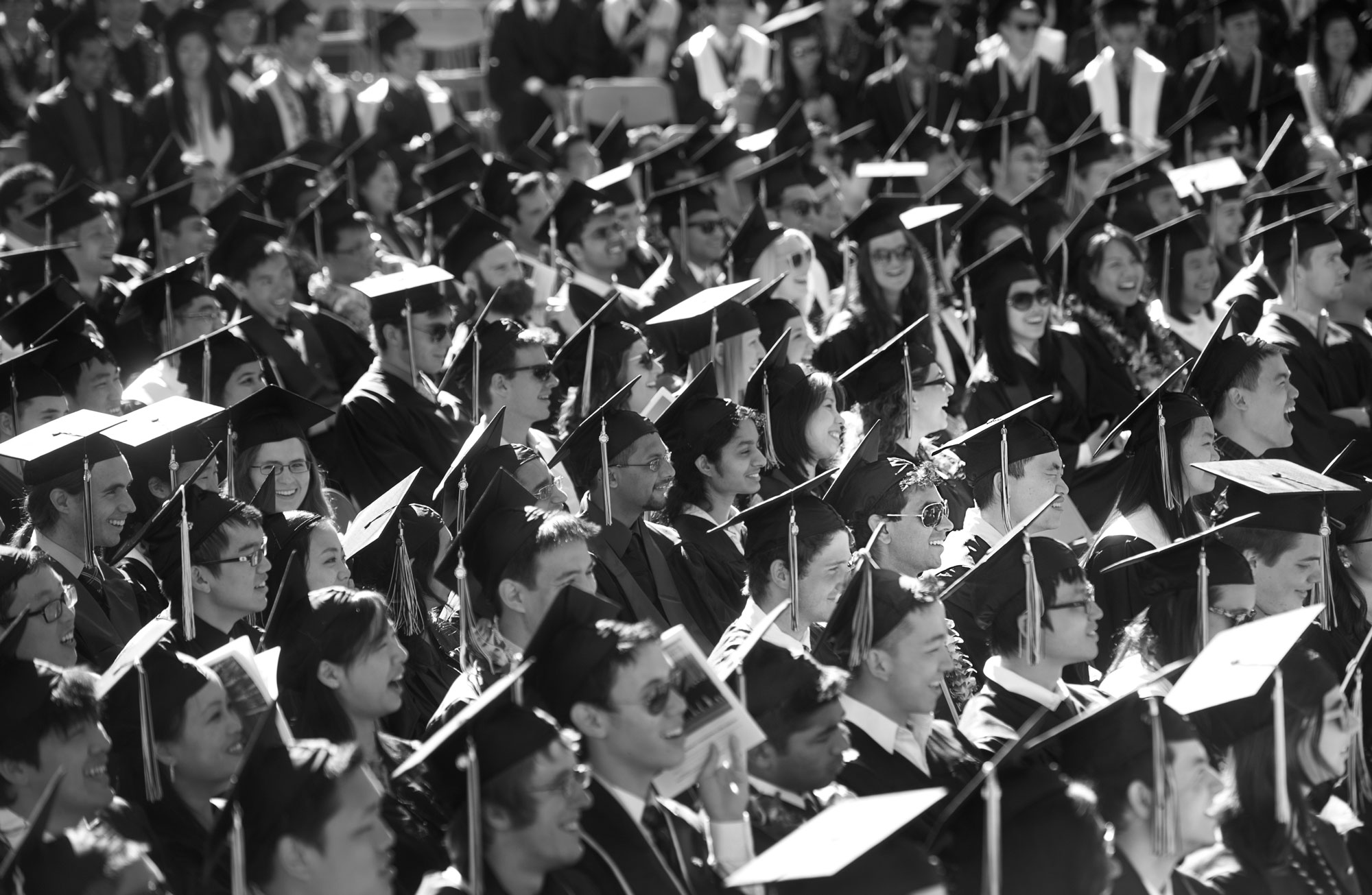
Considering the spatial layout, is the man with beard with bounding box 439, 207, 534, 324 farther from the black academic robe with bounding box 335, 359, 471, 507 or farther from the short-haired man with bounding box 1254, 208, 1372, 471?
the short-haired man with bounding box 1254, 208, 1372, 471

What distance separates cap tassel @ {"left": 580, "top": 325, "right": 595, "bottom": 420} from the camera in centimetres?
580

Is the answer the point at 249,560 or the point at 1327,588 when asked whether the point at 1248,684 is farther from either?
the point at 249,560

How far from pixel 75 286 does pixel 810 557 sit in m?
4.03

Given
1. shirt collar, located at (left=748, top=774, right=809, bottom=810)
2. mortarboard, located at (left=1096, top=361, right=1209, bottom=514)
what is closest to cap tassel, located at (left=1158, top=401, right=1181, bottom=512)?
mortarboard, located at (left=1096, top=361, right=1209, bottom=514)

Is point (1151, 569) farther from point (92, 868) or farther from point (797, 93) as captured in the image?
point (797, 93)

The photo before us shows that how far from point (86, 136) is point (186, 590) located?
225 inches

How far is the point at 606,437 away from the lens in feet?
15.5

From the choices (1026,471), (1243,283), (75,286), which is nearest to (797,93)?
(1243,283)

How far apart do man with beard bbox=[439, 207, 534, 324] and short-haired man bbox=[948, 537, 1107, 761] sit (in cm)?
338

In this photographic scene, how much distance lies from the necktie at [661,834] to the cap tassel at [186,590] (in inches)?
58.3

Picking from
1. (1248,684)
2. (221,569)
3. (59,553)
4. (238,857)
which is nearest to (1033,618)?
(1248,684)

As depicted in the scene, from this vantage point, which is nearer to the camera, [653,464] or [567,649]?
[567,649]

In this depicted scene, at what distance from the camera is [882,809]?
9.43 feet

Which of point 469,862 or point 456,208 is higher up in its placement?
point 469,862
